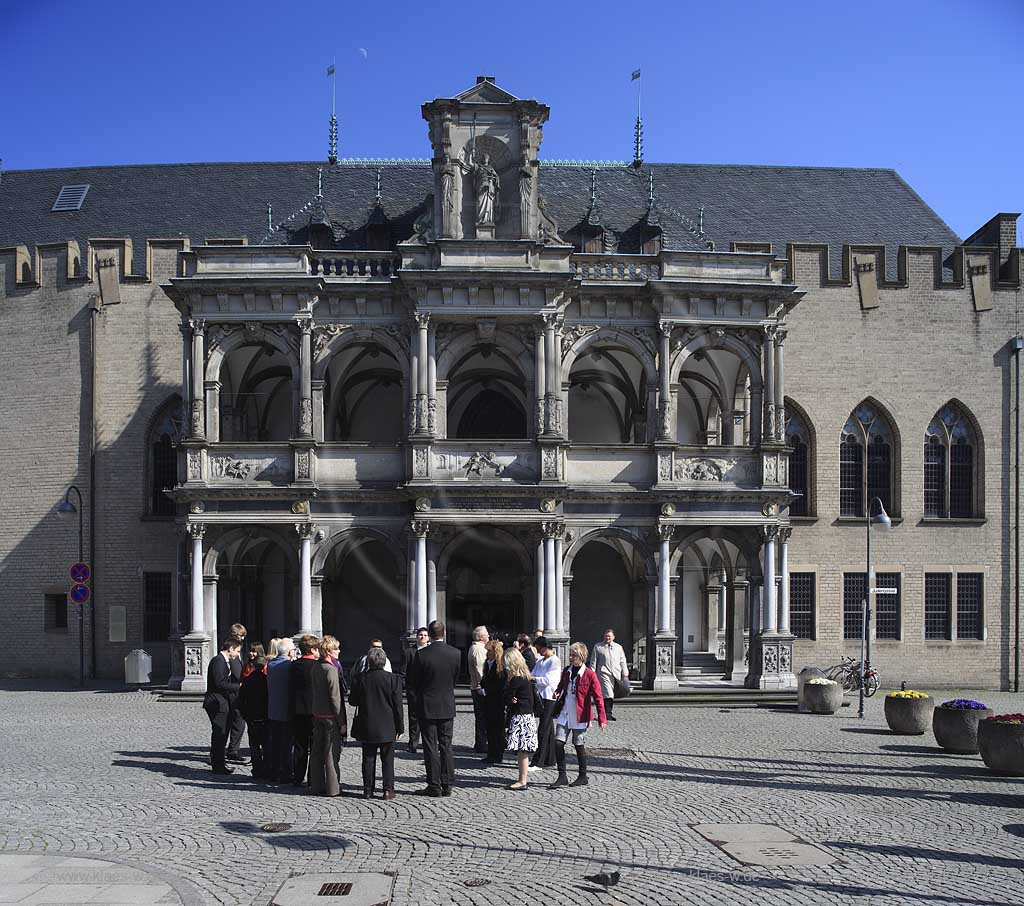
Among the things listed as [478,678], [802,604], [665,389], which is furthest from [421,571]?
[802,604]

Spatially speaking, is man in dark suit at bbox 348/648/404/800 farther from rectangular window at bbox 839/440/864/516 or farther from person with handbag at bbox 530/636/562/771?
rectangular window at bbox 839/440/864/516

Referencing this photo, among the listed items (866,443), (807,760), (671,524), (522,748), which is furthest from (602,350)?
(522,748)

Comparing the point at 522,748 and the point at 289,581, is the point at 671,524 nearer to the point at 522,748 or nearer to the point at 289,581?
the point at 289,581

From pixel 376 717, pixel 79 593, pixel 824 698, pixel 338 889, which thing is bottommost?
→ pixel 824 698

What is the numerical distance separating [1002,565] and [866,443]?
16.5 feet

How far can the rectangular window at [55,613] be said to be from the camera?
32.0 metres

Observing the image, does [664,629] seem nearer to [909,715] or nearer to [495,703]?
[909,715]

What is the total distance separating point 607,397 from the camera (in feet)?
108

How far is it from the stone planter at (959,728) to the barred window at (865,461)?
47.6 feet

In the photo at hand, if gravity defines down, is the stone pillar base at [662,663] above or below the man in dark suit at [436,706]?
below

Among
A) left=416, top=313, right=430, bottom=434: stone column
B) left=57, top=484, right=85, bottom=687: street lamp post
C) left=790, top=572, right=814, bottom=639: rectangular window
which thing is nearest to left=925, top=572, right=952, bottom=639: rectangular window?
left=790, top=572, right=814, bottom=639: rectangular window

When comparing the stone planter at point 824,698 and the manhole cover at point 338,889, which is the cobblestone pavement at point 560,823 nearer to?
the manhole cover at point 338,889

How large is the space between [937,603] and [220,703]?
75.0 feet

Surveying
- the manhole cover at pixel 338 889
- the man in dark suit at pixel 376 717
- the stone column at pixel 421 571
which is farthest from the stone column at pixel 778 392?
the manhole cover at pixel 338 889
